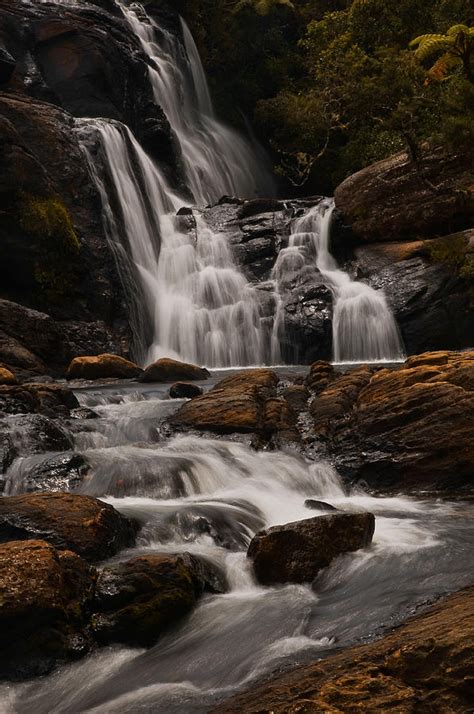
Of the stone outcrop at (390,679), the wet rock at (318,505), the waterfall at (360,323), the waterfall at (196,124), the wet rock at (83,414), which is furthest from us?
the waterfall at (196,124)

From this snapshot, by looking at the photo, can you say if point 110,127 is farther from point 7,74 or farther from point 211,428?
point 211,428

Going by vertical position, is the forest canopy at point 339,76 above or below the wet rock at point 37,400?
above

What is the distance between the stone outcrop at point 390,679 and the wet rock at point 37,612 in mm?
1440

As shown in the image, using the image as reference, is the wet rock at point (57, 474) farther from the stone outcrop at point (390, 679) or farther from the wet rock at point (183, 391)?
the wet rock at point (183, 391)

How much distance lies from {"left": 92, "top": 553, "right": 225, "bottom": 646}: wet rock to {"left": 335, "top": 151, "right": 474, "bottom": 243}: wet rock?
684 inches

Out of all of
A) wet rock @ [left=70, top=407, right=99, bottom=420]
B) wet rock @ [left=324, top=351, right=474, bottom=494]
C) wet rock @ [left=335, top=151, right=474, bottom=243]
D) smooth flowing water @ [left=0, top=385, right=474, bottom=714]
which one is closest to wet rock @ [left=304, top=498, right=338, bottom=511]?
smooth flowing water @ [left=0, top=385, right=474, bottom=714]

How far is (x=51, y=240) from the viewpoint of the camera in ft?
59.7

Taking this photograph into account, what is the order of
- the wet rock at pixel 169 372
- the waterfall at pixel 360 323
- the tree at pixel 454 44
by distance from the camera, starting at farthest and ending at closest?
the tree at pixel 454 44 < the waterfall at pixel 360 323 < the wet rock at pixel 169 372

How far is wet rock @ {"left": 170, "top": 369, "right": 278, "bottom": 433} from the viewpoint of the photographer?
34.2ft

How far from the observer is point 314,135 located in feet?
101

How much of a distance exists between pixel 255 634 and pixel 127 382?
407 inches

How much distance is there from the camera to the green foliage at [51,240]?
17812 millimetres

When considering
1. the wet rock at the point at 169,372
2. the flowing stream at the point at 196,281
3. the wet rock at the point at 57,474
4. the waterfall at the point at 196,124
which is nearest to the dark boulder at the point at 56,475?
the wet rock at the point at 57,474

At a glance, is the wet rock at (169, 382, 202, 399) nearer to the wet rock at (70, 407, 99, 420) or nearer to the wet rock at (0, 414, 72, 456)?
the wet rock at (70, 407, 99, 420)
